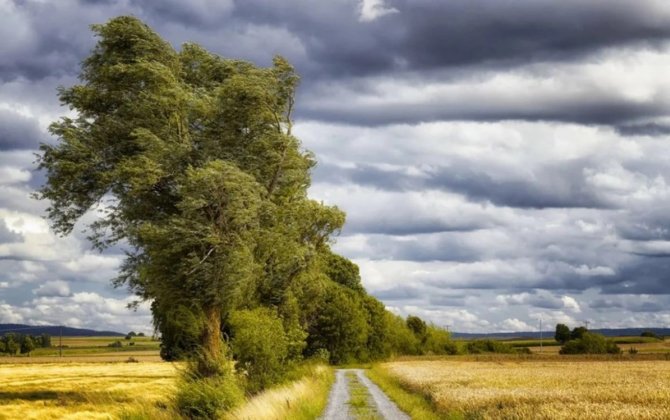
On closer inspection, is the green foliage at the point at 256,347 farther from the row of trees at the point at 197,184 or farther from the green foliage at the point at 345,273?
the green foliage at the point at 345,273

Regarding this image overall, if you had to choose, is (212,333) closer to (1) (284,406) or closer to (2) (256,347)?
(2) (256,347)

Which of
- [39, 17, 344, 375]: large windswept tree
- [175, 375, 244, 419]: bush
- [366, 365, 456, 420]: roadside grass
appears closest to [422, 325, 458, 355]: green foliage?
[366, 365, 456, 420]: roadside grass

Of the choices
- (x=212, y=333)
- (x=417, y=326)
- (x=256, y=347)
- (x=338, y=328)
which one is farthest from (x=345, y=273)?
(x=256, y=347)

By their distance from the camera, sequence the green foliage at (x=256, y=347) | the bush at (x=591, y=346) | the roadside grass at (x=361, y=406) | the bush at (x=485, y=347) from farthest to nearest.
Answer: the bush at (x=485, y=347), the bush at (x=591, y=346), the green foliage at (x=256, y=347), the roadside grass at (x=361, y=406)

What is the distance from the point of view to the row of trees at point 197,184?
38.7 m

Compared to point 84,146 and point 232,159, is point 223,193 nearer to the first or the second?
point 232,159

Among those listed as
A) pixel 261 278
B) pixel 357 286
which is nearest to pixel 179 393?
pixel 261 278

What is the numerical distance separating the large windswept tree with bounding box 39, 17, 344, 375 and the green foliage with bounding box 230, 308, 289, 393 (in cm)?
131

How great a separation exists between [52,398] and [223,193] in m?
19.2

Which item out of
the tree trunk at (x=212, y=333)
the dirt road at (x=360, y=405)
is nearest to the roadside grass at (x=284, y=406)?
the dirt road at (x=360, y=405)

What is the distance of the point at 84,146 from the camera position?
42531 millimetres

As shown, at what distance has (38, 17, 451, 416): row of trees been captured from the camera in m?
38.7

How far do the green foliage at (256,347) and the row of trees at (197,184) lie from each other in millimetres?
67

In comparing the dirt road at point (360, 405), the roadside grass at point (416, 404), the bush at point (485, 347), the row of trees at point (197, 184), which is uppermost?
the row of trees at point (197, 184)
